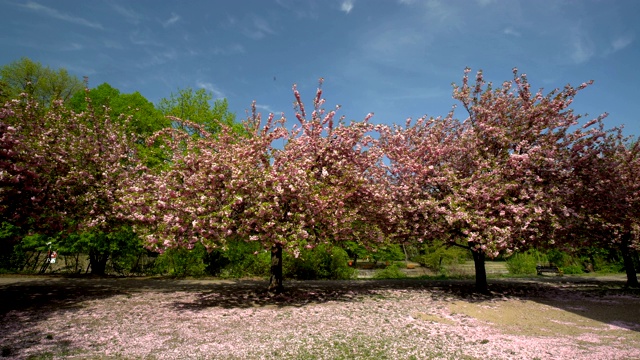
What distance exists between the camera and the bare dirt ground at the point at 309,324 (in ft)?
29.0

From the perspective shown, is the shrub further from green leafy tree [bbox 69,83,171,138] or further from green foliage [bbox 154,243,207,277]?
green leafy tree [bbox 69,83,171,138]

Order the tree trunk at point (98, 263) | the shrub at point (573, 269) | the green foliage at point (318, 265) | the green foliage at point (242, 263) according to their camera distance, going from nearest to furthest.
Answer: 1. the green foliage at point (318, 265)
2. the tree trunk at point (98, 263)
3. the green foliage at point (242, 263)
4. the shrub at point (573, 269)

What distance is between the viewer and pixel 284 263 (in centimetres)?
2447

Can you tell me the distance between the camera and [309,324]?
11406mm

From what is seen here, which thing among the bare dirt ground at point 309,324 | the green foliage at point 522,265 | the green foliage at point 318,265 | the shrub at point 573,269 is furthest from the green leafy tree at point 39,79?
the shrub at point 573,269

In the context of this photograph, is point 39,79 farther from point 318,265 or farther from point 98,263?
point 318,265

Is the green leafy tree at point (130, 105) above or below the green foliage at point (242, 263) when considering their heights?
above

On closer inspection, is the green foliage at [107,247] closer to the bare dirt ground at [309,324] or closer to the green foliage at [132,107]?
the bare dirt ground at [309,324]

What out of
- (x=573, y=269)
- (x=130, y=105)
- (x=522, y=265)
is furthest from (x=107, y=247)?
(x=573, y=269)

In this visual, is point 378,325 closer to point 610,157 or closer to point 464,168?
point 464,168

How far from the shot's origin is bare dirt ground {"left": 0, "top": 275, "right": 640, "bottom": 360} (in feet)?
29.0

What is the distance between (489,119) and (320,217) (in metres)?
10.2

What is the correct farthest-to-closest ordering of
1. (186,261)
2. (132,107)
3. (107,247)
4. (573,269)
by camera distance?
(573,269), (132,107), (186,261), (107,247)

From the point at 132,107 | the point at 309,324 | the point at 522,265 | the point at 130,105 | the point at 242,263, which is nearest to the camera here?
the point at 309,324
